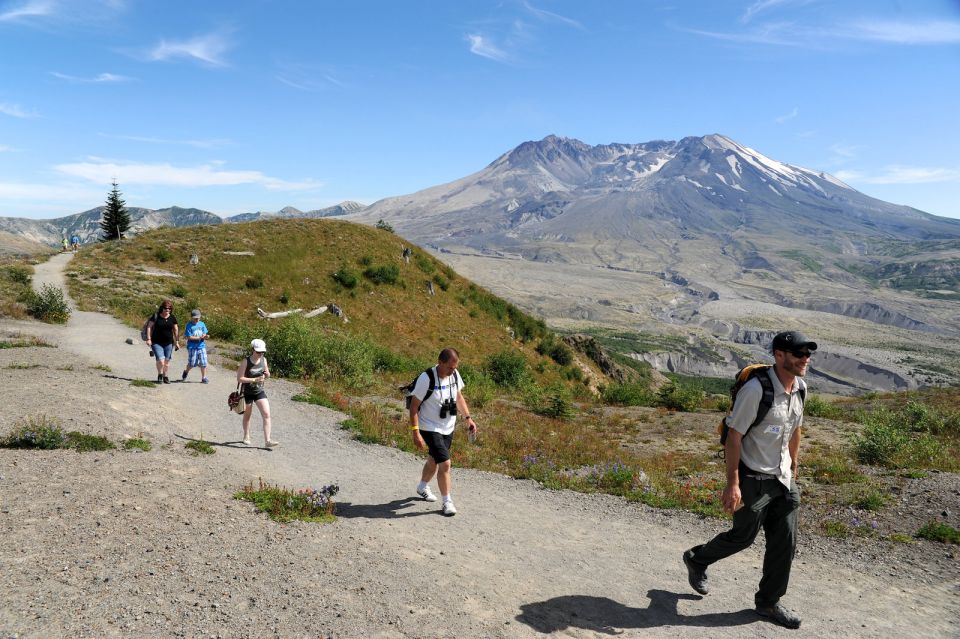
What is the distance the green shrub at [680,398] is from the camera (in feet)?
61.7

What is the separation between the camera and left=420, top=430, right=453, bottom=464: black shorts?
7.01m

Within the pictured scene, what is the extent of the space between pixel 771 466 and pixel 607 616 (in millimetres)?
2199

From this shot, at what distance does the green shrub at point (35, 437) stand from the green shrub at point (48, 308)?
51.5 ft

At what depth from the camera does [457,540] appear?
6.59 metres

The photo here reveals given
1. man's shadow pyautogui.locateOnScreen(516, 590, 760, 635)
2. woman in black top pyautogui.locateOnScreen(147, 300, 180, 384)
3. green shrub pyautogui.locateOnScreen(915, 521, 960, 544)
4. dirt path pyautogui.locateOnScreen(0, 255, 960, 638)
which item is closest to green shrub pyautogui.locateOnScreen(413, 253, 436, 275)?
woman in black top pyautogui.locateOnScreen(147, 300, 180, 384)

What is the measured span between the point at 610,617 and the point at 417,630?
196cm

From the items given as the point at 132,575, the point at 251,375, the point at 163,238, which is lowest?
the point at 132,575

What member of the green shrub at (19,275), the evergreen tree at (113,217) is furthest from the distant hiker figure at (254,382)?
the evergreen tree at (113,217)

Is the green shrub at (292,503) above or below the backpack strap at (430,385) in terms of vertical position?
below

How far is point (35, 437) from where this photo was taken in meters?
7.66

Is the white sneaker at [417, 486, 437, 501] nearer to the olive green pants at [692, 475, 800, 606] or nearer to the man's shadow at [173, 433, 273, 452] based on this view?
the man's shadow at [173, 433, 273, 452]

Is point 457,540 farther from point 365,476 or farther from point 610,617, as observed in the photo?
point 365,476

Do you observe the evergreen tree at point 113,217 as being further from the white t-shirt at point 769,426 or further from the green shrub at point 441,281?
the white t-shirt at point 769,426

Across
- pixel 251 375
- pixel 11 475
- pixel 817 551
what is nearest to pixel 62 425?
pixel 11 475
